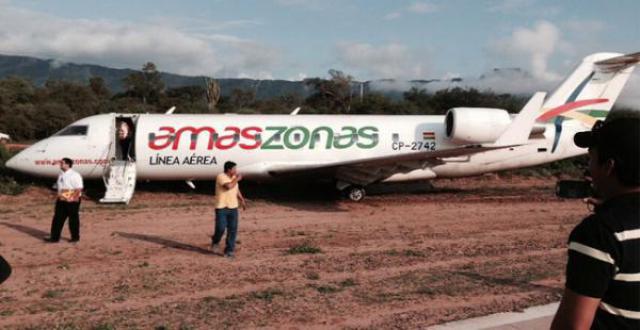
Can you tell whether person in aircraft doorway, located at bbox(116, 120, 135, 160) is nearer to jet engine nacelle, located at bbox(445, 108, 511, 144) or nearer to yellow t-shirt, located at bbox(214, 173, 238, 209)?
yellow t-shirt, located at bbox(214, 173, 238, 209)

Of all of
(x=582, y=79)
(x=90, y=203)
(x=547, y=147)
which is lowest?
(x=90, y=203)

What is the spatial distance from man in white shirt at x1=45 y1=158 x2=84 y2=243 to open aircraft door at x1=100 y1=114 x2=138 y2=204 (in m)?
4.77

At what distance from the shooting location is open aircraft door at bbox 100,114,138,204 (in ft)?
49.3

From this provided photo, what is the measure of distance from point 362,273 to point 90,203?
990cm

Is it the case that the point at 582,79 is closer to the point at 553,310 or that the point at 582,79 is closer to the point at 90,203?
the point at 553,310

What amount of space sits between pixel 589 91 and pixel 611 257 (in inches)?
693

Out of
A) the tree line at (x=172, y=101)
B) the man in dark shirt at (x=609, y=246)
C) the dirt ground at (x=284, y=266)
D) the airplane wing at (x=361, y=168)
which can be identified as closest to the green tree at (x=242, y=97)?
the tree line at (x=172, y=101)

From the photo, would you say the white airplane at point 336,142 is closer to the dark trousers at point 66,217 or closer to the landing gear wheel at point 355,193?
the landing gear wheel at point 355,193

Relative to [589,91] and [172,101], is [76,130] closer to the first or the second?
[589,91]

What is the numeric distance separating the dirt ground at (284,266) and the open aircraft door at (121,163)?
726mm

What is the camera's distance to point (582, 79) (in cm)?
1762

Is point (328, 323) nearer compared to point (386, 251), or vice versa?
point (328, 323)

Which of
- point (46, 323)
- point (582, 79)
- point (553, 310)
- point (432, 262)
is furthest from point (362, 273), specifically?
point (582, 79)

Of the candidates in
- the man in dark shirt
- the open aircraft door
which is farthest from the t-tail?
the man in dark shirt
